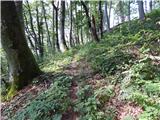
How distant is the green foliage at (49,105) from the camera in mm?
5848

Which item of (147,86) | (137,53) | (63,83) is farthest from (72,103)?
(137,53)

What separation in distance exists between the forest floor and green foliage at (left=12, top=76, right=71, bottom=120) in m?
0.16

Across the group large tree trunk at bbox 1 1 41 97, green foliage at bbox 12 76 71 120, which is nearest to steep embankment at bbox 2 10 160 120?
green foliage at bbox 12 76 71 120

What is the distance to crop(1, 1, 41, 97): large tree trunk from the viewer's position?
779 centimetres

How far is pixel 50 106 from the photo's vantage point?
5914 mm

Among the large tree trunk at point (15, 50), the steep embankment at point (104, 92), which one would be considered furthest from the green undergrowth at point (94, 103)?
the large tree trunk at point (15, 50)

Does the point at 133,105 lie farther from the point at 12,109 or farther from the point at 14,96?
the point at 14,96

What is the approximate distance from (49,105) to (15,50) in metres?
2.77

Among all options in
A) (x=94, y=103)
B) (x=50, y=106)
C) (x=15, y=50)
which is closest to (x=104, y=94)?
(x=94, y=103)

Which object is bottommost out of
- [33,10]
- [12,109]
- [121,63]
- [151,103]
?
[12,109]

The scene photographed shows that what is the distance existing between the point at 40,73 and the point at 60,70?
2.57 ft

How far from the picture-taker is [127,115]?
194 inches

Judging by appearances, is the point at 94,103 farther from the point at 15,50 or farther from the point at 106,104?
the point at 15,50

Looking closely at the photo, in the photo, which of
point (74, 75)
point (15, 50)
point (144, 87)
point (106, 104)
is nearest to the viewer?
point (144, 87)
